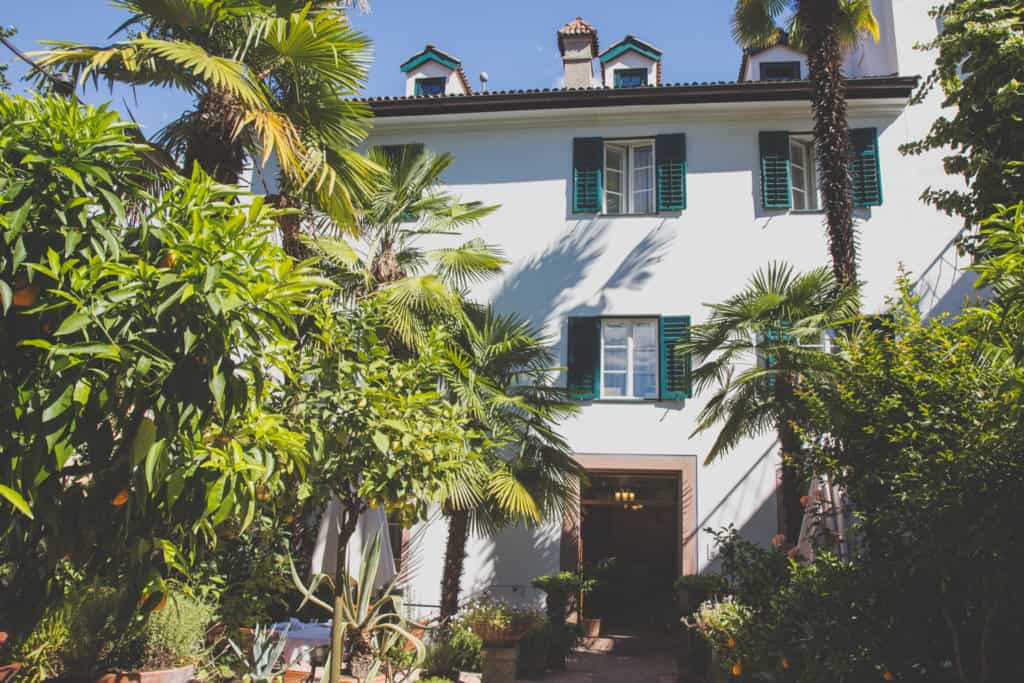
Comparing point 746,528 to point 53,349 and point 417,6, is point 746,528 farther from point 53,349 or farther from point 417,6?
point 53,349

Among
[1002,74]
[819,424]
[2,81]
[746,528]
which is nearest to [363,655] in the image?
[819,424]

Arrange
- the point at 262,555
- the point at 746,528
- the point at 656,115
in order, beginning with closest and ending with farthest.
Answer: the point at 262,555 → the point at 746,528 → the point at 656,115

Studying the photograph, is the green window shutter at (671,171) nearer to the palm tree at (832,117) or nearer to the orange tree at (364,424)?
the palm tree at (832,117)

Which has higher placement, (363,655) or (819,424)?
(819,424)

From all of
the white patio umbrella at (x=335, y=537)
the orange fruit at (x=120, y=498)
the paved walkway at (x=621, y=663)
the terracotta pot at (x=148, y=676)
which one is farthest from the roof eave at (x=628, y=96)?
the orange fruit at (x=120, y=498)

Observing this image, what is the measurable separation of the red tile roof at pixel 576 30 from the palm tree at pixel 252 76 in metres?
9.31

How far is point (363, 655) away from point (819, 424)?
18.3 feet

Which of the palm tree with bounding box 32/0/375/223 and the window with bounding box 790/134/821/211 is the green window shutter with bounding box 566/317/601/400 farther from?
the palm tree with bounding box 32/0/375/223

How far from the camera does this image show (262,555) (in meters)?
7.91

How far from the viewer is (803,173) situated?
45.1 ft

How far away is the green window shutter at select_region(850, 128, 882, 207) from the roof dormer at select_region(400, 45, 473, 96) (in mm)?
7856

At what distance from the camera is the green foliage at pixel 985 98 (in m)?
8.95

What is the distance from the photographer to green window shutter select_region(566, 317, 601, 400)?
12.8 metres

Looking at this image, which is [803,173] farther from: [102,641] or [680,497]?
[102,641]
